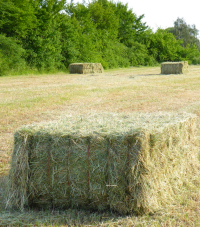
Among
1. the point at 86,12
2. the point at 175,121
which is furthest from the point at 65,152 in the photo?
the point at 86,12

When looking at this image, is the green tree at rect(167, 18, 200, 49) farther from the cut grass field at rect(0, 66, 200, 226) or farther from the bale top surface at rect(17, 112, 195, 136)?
the bale top surface at rect(17, 112, 195, 136)

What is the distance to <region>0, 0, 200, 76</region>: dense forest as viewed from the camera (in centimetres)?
1777

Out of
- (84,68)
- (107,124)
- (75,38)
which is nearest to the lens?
(107,124)

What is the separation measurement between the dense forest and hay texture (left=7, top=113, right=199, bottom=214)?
14857 mm

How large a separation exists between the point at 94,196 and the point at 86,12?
2465cm

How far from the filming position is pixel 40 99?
8.26m

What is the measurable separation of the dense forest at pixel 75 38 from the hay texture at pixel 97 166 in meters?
14.9

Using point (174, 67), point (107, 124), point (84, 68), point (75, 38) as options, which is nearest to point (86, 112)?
point (107, 124)

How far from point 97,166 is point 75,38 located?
21.6m

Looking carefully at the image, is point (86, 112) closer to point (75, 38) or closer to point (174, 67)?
point (174, 67)

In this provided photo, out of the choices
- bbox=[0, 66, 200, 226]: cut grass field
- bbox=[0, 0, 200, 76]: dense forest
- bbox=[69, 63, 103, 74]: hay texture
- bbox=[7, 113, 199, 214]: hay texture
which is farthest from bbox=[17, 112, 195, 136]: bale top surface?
bbox=[69, 63, 103, 74]: hay texture

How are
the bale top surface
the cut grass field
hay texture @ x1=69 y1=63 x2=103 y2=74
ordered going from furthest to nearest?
1. hay texture @ x1=69 y1=63 x2=103 y2=74
2. the bale top surface
3. the cut grass field

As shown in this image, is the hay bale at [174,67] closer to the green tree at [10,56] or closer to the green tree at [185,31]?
the green tree at [10,56]

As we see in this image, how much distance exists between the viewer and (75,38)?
23.1 meters
